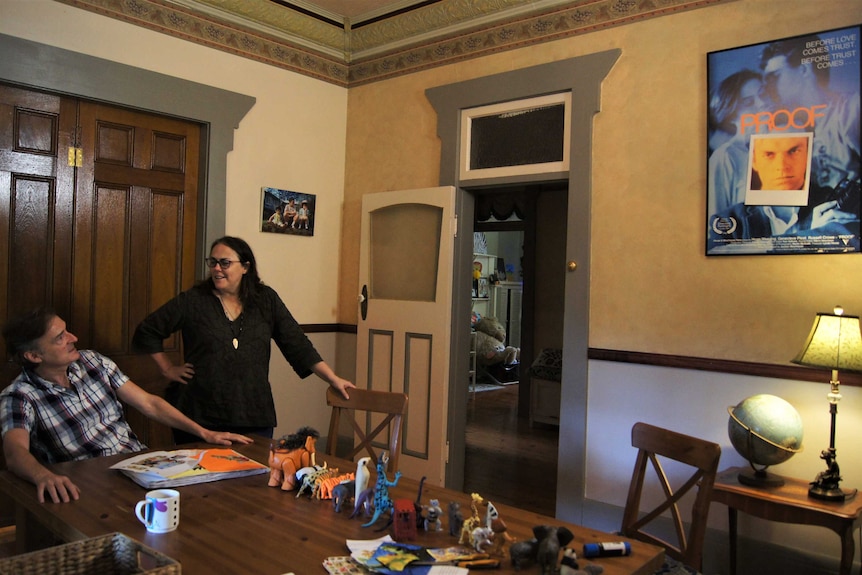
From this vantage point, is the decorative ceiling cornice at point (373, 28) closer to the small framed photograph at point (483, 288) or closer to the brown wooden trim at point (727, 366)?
the brown wooden trim at point (727, 366)

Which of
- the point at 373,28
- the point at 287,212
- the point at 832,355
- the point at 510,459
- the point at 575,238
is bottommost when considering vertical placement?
the point at 510,459

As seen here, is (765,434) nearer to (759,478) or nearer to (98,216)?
(759,478)

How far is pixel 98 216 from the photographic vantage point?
→ 381 cm

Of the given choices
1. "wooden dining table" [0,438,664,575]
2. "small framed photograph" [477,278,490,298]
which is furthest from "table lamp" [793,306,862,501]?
"small framed photograph" [477,278,490,298]

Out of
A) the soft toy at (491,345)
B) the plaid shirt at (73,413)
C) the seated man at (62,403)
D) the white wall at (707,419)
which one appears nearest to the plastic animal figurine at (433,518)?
the seated man at (62,403)

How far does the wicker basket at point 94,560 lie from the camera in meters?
1.17

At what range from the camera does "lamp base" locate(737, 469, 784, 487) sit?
2824mm

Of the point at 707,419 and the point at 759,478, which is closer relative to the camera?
the point at 759,478

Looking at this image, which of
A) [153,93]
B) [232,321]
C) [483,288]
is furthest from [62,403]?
[483,288]

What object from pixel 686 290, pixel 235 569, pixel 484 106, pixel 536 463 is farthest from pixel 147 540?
pixel 536 463

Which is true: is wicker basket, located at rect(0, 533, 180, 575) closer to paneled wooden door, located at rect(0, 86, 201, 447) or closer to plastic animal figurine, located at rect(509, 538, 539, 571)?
plastic animal figurine, located at rect(509, 538, 539, 571)

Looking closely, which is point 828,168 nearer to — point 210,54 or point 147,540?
point 147,540

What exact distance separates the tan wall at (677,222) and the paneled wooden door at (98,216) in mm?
2409

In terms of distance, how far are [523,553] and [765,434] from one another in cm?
178
